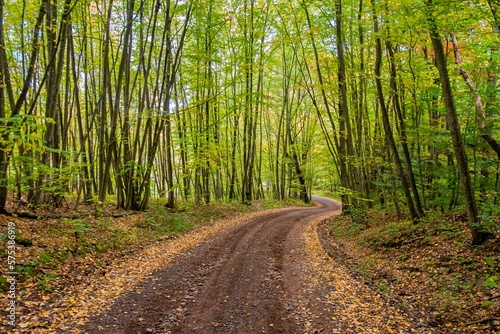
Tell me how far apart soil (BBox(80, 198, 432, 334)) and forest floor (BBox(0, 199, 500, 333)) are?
19mm

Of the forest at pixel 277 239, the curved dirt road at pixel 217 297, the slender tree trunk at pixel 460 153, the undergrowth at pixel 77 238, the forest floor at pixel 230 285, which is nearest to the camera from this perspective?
the curved dirt road at pixel 217 297

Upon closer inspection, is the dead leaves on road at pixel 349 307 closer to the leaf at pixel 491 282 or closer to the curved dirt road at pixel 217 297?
the curved dirt road at pixel 217 297

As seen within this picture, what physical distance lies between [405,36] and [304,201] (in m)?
22.2

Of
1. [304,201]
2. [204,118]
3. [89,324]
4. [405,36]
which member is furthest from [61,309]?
[304,201]

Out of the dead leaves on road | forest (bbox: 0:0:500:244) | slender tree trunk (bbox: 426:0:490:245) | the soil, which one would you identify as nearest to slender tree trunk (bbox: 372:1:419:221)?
forest (bbox: 0:0:500:244)

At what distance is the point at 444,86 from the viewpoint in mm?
7484

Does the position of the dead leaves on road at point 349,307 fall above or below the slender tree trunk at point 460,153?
below

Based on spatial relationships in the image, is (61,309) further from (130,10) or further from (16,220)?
(130,10)

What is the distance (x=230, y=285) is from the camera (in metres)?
6.48

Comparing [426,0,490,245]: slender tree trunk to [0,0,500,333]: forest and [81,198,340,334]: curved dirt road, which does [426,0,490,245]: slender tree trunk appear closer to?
[0,0,500,333]: forest

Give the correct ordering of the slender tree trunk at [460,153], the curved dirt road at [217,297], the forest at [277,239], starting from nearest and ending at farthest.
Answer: the curved dirt road at [217,297] < the forest at [277,239] < the slender tree trunk at [460,153]

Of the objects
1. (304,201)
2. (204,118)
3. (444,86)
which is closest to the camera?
(444,86)

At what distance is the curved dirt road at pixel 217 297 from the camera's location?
481 cm

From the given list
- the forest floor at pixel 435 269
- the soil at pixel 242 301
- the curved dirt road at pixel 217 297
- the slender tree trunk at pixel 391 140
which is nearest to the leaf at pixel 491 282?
the forest floor at pixel 435 269
